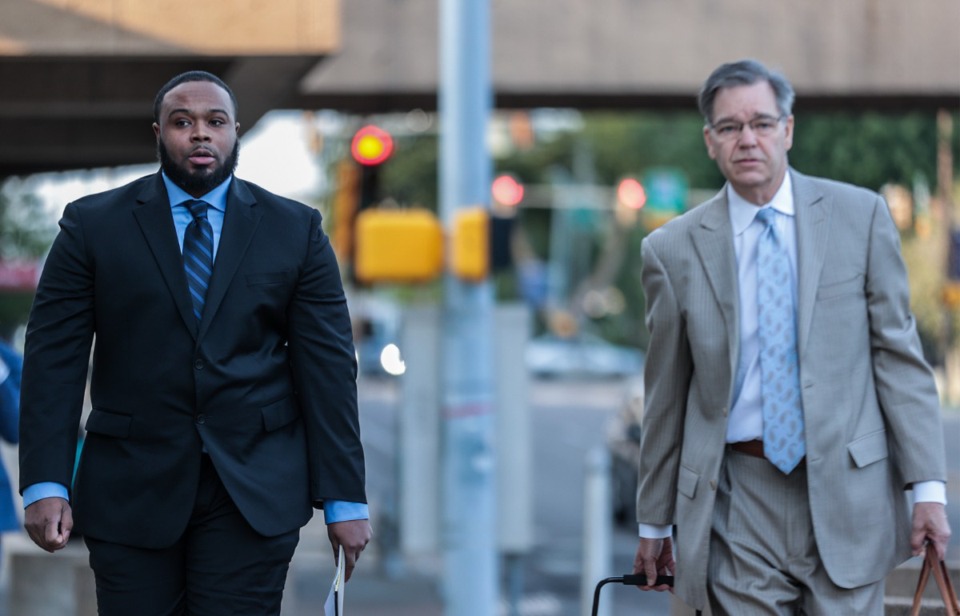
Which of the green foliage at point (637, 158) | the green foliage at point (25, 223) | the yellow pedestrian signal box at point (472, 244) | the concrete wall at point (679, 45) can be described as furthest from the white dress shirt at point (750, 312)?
the green foliage at point (25, 223)

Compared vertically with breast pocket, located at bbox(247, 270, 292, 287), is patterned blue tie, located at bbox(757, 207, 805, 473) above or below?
below

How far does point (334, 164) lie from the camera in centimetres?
2198

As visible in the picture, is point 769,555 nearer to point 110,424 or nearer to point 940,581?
point 940,581

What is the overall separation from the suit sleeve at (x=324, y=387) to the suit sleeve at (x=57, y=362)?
51 cm

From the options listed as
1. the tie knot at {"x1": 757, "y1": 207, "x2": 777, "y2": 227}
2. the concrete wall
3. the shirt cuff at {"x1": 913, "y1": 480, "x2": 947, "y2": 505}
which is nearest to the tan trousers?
the shirt cuff at {"x1": 913, "y1": 480, "x2": 947, "y2": 505}

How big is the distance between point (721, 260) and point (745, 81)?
0.47 m

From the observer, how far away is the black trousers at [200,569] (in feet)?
12.7

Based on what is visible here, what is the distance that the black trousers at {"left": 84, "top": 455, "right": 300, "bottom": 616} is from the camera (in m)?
3.86

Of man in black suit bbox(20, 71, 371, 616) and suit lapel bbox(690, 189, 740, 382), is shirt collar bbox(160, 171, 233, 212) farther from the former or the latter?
suit lapel bbox(690, 189, 740, 382)

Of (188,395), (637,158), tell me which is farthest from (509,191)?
(637,158)

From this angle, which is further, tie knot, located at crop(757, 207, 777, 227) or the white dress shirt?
tie knot, located at crop(757, 207, 777, 227)

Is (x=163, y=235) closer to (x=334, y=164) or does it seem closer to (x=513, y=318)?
(x=513, y=318)

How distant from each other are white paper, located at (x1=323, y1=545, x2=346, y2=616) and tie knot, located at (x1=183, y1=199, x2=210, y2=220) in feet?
2.89

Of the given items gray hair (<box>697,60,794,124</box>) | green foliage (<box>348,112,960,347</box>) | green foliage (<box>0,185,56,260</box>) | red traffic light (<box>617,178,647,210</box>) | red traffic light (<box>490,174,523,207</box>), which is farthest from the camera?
green foliage (<box>0,185,56,260</box>)
